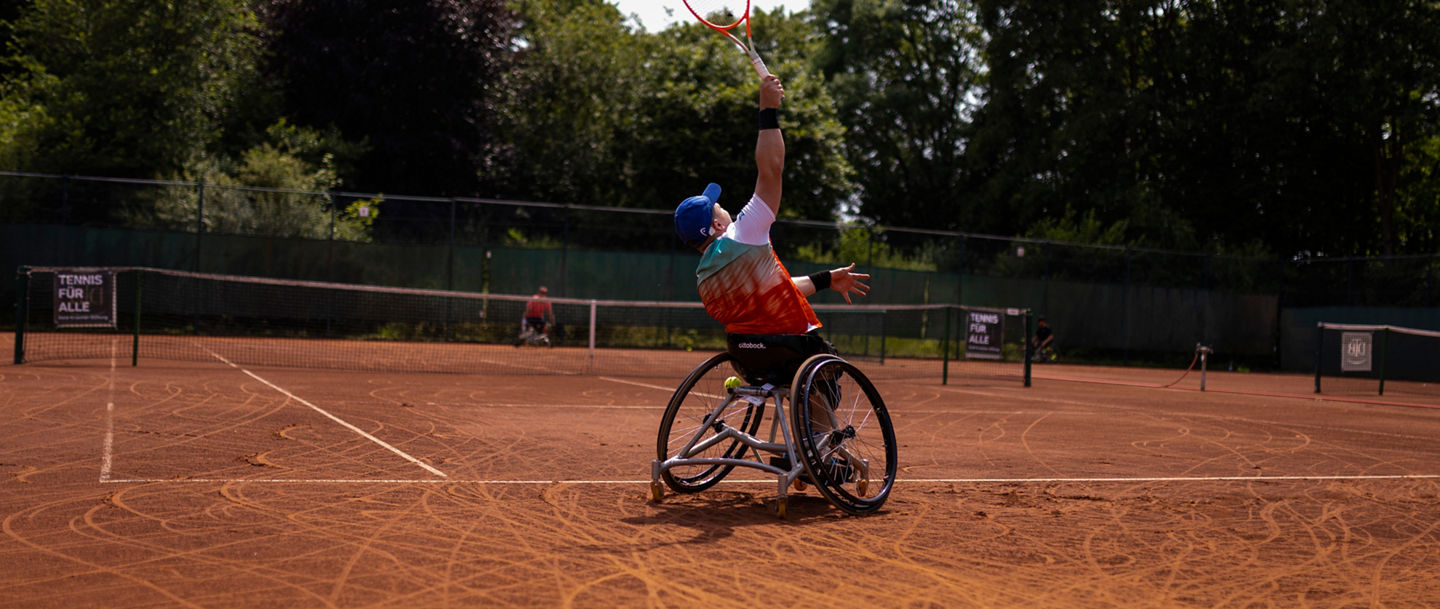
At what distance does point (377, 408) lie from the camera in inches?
393

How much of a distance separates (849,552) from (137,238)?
2151 cm

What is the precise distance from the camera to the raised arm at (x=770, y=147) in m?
5.01

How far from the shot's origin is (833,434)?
5.25 m

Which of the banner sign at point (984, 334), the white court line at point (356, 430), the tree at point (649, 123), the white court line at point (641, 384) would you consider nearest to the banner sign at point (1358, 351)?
the banner sign at point (984, 334)

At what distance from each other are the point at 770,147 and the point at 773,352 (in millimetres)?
916

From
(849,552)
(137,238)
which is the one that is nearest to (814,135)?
(137,238)

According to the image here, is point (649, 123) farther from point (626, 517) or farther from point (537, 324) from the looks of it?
point (626, 517)

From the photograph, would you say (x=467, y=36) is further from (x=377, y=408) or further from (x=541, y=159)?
(x=377, y=408)

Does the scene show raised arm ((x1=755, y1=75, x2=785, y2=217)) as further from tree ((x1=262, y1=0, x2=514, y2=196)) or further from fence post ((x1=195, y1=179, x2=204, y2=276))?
tree ((x1=262, y1=0, x2=514, y2=196))

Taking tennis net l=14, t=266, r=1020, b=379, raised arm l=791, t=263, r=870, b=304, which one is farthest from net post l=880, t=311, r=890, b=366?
raised arm l=791, t=263, r=870, b=304

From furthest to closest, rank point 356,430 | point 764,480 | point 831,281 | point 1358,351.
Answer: point 1358,351, point 356,430, point 764,480, point 831,281

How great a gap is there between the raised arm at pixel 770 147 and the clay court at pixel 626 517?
1.47 metres

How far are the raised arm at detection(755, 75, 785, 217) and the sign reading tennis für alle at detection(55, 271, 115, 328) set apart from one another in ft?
40.0

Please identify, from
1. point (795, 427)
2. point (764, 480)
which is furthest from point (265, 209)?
point (795, 427)
